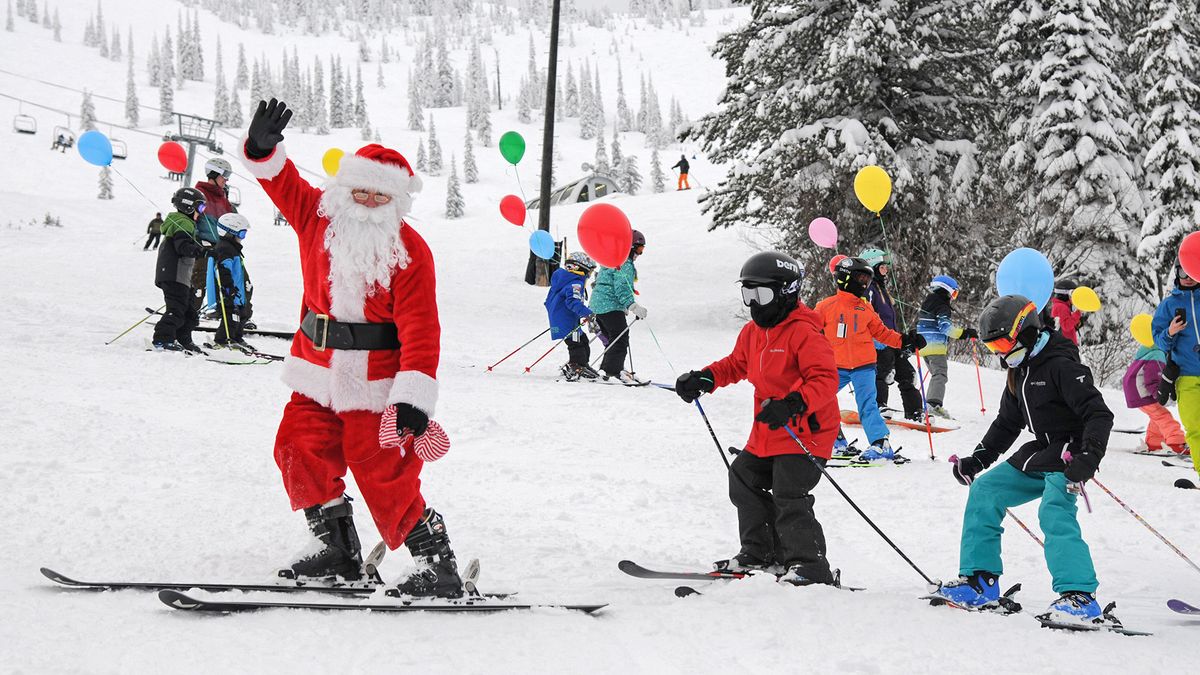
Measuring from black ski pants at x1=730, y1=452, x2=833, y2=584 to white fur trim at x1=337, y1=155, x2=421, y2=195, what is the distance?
2.16 m

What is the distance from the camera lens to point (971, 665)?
9.46 feet

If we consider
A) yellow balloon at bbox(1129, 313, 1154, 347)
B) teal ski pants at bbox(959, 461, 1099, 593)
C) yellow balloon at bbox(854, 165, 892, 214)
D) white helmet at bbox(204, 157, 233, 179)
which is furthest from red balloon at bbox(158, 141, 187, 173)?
yellow balloon at bbox(1129, 313, 1154, 347)

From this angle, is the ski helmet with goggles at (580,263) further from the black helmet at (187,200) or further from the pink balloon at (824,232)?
the black helmet at (187,200)

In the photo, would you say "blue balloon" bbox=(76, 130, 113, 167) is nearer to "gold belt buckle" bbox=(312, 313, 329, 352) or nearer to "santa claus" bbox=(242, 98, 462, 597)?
"santa claus" bbox=(242, 98, 462, 597)

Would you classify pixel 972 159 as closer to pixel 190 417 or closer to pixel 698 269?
pixel 698 269

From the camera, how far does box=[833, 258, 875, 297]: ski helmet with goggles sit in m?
7.35

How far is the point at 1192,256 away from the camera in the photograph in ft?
19.7

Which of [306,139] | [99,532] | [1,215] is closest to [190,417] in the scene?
[99,532]

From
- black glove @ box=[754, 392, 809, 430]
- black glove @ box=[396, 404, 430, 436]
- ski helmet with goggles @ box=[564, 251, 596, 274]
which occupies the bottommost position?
black glove @ box=[754, 392, 809, 430]

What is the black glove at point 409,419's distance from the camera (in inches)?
126

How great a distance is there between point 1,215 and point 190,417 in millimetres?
26306

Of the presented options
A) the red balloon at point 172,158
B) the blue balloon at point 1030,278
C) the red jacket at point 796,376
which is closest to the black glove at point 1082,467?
the red jacket at point 796,376

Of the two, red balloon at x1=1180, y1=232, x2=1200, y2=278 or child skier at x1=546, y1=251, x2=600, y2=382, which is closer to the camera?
red balloon at x1=1180, y1=232, x2=1200, y2=278

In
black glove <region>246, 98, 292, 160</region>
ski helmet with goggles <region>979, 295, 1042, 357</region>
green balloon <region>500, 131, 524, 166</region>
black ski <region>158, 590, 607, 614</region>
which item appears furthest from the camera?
green balloon <region>500, 131, 524, 166</region>
